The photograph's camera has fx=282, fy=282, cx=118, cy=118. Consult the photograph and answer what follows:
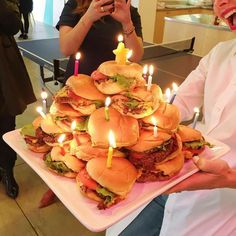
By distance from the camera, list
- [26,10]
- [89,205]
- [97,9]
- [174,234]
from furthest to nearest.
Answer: [26,10] < [97,9] < [174,234] < [89,205]

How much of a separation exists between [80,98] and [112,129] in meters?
0.14

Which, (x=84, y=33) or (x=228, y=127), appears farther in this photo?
(x=84, y=33)

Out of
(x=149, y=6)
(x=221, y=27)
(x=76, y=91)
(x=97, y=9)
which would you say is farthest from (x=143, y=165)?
(x=149, y=6)

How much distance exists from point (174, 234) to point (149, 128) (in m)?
0.60

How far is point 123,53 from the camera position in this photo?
2.90 feet

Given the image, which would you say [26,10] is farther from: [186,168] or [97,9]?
[186,168]

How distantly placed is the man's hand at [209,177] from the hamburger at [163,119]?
0.14 meters

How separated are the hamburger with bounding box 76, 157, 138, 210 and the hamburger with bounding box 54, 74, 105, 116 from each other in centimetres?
16

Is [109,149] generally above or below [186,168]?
above

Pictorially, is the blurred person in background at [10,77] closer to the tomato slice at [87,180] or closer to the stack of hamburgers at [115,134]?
Answer: the stack of hamburgers at [115,134]

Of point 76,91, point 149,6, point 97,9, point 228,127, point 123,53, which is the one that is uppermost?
point 149,6

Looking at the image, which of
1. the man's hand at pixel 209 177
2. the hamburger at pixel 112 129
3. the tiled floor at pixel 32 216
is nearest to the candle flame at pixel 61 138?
the hamburger at pixel 112 129

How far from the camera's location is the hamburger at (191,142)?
99 centimetres

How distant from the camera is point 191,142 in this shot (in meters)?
1.01
